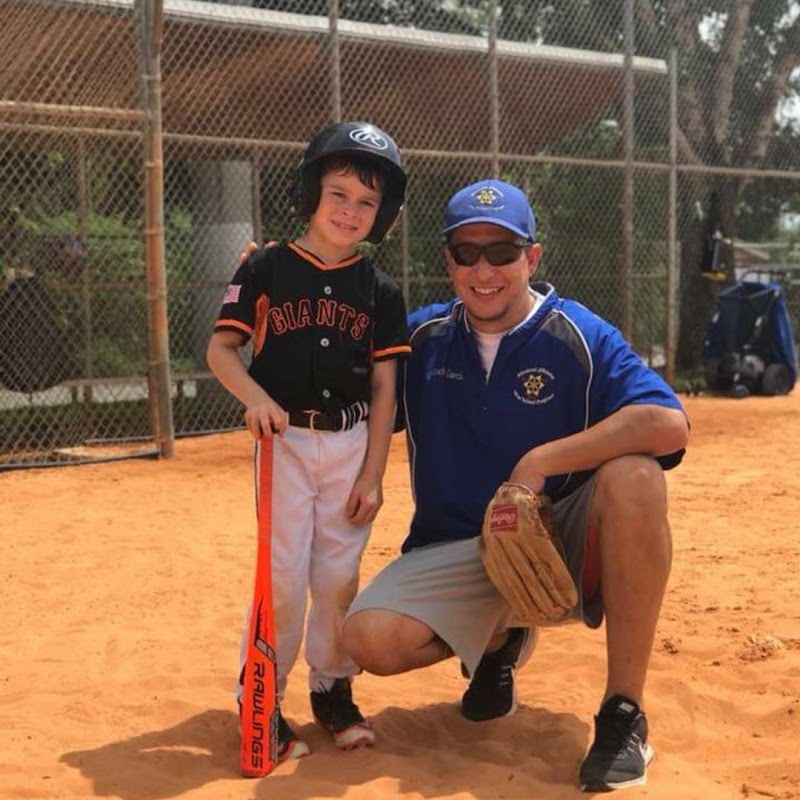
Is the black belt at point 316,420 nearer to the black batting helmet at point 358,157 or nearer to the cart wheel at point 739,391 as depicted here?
the black batting helmet at point 358,157

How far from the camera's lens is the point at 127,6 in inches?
329

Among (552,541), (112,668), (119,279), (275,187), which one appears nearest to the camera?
(552,541)

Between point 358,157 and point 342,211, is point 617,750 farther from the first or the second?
point 358,157

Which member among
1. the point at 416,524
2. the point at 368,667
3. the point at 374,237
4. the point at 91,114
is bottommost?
the point at 368,667

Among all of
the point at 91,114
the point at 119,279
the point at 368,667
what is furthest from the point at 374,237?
the point at 119,279

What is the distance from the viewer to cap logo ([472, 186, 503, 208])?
11.3ft

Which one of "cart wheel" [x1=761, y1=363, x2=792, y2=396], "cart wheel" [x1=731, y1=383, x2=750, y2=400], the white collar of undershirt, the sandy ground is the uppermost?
the white collar of undershirt

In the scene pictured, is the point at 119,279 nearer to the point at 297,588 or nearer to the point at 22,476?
the point at 22,476

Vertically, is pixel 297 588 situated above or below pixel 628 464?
below

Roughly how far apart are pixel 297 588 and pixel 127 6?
612 centimetres

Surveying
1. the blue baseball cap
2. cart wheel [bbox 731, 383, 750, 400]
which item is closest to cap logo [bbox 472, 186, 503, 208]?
the blue baseball cap

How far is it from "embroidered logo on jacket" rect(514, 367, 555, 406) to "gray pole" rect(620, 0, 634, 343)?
8.27 meters

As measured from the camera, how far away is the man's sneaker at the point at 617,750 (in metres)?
3.02

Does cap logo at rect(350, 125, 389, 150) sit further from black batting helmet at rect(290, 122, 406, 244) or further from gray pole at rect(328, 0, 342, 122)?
gray pole at rect(328, 0, 342, 122)
